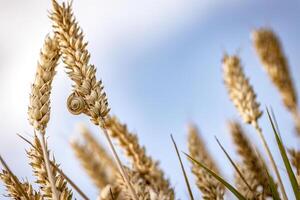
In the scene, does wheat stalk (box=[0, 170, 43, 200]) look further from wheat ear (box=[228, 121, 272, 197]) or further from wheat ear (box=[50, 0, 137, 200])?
wheat ear (box=[228, 121, 272, 197])

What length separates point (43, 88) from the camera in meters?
1.34

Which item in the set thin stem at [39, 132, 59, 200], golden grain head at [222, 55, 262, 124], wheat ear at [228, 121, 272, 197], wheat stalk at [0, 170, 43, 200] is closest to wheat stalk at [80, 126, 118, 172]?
wheat ear at [228, 121, 272, 197]

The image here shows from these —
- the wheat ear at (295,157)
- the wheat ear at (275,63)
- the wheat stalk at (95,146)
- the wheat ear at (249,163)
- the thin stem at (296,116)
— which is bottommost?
the wheat ear at (295,157)

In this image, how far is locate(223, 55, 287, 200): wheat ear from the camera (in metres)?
2.14

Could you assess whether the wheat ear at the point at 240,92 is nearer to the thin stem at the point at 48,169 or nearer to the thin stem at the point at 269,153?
the thin stem at the point at 269,153

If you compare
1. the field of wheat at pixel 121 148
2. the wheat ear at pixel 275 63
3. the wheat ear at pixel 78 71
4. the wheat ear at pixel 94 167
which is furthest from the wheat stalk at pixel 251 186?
the wheat ear at pixel 275 63

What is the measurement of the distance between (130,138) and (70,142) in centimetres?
151

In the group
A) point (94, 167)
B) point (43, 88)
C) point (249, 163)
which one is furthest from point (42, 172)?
point (94, 167)

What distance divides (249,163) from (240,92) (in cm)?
45

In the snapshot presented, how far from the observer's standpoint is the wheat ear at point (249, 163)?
6.67ft

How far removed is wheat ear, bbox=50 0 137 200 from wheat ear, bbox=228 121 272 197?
2.80ft

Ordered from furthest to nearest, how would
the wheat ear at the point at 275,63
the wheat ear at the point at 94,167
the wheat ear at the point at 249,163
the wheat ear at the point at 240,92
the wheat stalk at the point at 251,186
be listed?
1. the wheat ear at the point at 275,63
2. the wheat ear at the point at 94,167
3. the wheat ear at the point at 240,92
4. the wheat ear at the point at 249,163
5. the wheat stalk at the point at 251,186

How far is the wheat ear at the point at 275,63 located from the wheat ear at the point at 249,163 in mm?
1068

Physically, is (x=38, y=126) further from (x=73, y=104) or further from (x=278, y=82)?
(x=278, y=82)
